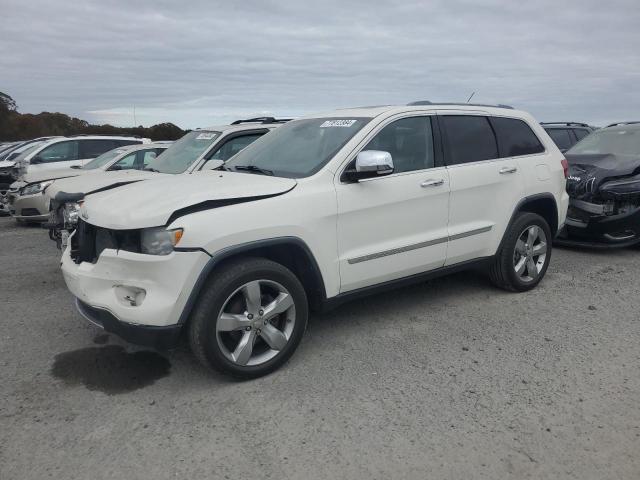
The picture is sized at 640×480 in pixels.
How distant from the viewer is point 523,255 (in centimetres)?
544

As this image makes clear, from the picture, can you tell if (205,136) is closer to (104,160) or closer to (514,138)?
(104,160)

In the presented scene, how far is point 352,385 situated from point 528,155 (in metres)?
3.16

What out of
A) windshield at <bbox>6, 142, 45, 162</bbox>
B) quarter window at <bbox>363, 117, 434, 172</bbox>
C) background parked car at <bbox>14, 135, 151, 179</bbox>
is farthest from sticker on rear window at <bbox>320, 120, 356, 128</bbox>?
windshield at <bbox>6, 142, 45, 162</bbox>

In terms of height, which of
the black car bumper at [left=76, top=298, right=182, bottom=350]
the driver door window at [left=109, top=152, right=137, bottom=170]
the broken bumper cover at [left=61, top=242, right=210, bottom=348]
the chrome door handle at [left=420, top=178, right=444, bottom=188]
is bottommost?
the black car bumper at [left=76, top=298, right=182, bottom=350]

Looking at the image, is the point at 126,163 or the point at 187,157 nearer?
the point at 187,157

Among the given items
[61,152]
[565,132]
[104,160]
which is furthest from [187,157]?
[565,132]

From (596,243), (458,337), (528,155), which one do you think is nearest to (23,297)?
(458,337)

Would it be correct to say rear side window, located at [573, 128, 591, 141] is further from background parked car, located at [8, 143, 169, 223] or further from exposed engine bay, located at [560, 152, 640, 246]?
background parked car, located at [8, 143, 169, 223]

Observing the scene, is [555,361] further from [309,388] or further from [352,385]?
[309,388]

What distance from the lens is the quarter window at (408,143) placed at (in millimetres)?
4441

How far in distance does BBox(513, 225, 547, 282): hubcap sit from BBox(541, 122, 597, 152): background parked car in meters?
7.79

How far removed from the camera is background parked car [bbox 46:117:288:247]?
6.31 m

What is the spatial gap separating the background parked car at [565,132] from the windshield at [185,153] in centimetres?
832

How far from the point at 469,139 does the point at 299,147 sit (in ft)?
5.24
